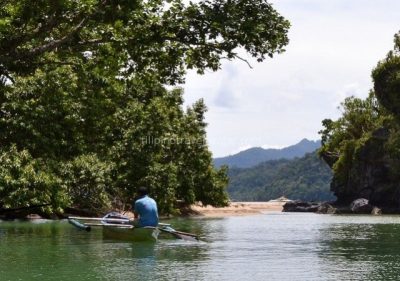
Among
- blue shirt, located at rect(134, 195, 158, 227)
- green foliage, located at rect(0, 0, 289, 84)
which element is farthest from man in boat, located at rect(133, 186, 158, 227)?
green foliage, located at rect(0, 0, 289, 84)

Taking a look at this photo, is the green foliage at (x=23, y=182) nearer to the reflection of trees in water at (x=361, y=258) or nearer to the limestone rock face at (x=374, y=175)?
the reflection of trees in water at (x=361, y=258)

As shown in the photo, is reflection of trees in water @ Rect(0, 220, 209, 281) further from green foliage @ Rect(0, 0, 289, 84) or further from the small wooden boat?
green foliage @ Rect(0, 0, 289, 84)

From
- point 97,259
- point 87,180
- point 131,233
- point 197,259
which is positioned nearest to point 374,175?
point 87,180

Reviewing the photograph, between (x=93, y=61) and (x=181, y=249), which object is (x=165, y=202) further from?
(x=93, y=61)

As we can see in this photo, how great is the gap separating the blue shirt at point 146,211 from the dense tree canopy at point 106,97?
15.1ft

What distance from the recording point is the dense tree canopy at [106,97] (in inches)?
711

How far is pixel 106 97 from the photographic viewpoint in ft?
112

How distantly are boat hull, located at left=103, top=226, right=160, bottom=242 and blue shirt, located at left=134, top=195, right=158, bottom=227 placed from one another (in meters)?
0.37

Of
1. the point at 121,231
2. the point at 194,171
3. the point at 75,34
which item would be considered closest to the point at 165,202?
the point at 194,171

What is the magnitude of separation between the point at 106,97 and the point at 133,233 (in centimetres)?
831

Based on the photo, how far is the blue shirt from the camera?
28.6m

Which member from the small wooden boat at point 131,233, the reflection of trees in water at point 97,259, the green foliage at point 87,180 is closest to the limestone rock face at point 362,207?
the green foliage at point 87,180

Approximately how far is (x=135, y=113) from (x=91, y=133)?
8050mm

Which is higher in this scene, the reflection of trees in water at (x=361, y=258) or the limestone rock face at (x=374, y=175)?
the limestone rock face at (x=374, y=175)
